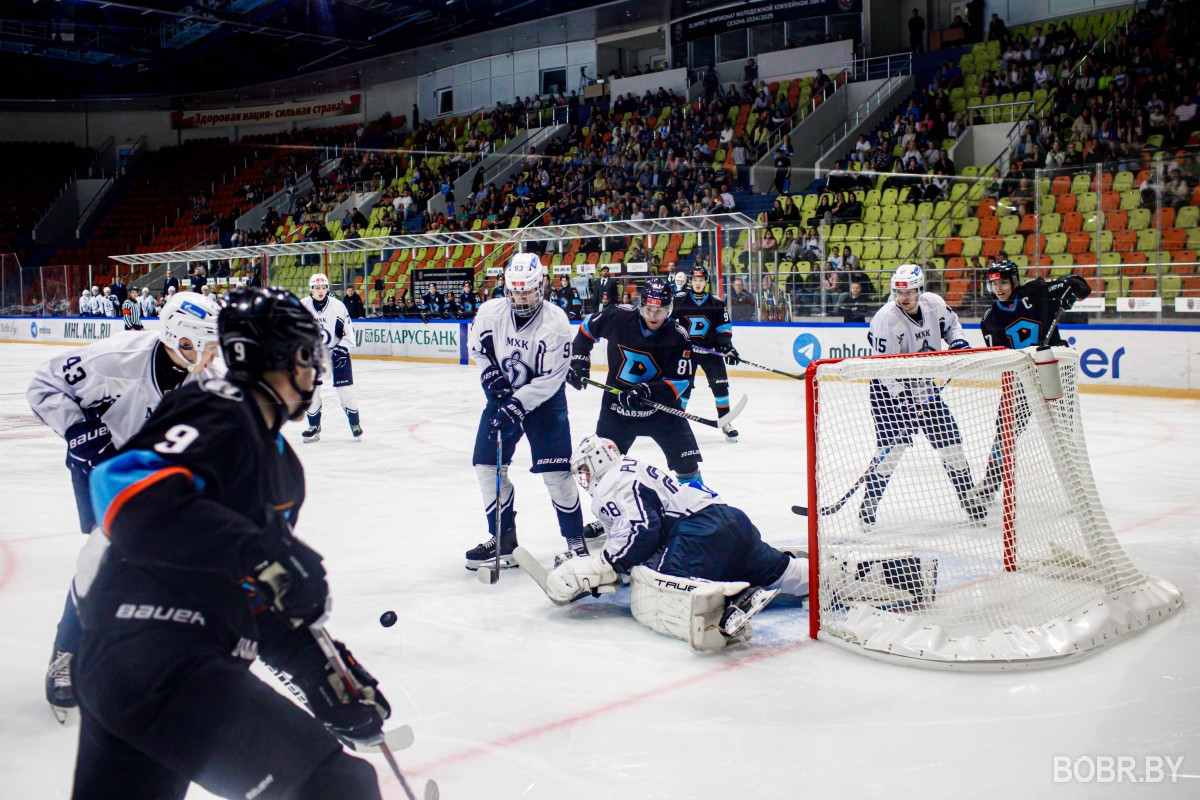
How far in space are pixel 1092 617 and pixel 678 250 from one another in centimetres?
1065

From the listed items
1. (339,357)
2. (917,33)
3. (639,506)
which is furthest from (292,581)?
(917,33)

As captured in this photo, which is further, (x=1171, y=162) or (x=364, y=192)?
(x=364, y=192)

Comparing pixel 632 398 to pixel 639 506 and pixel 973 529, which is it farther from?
pixel 973 529

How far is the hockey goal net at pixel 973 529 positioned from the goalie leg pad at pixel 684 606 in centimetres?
38

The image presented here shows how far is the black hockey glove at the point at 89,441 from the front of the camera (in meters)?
3.17

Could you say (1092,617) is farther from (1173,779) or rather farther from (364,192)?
Result: (364,192)

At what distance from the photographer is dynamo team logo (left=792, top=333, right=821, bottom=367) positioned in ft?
41.4

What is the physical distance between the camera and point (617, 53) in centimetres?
2439

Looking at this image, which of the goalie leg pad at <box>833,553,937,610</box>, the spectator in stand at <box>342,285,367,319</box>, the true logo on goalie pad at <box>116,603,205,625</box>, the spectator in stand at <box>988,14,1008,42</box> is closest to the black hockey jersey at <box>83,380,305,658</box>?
the true logo on goalie pad at <box>116,603,205,625</box>

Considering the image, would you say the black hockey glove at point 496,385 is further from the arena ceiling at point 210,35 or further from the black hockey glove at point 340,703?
the arena ceiling at point 210,35

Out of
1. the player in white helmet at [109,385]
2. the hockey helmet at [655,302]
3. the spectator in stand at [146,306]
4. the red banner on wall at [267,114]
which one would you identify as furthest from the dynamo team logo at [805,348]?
the red banner on wall at [267,114]

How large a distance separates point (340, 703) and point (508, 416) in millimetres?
2820

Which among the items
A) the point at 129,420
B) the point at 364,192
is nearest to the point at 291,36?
the point at 364,192

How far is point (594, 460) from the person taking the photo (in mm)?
3947
